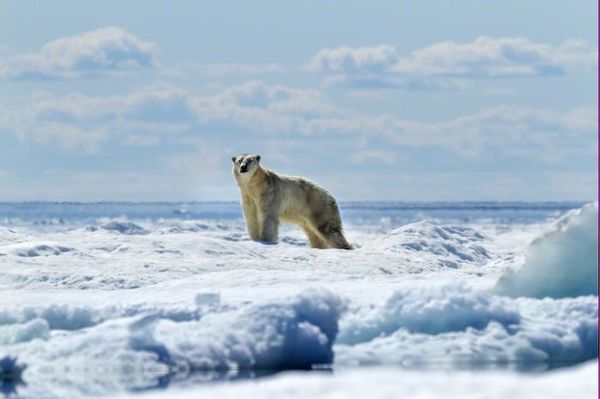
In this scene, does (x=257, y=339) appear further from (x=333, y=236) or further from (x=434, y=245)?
(x=333, y=236)

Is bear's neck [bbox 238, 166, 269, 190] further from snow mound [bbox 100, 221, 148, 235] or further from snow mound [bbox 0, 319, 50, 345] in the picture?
snow mound [bbox 0, 319, 50, 345]

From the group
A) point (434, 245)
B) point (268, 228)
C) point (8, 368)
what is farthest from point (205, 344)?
point (434, 245)

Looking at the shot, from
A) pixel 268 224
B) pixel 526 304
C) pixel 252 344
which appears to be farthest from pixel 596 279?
pixel 268 224

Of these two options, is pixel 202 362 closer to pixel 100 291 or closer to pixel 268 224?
pixel 100 291

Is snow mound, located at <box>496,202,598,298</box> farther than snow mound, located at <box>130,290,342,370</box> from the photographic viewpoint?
Yes

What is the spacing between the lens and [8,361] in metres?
11.8

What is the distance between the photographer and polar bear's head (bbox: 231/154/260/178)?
66.5 ft

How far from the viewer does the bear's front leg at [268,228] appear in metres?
20.5

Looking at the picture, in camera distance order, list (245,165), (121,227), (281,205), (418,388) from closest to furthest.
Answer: (418,388) < (245,165) < (281,205) < (121,227)

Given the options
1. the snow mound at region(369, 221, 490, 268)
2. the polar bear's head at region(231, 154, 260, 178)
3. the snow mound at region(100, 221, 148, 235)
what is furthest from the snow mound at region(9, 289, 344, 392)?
the snow mound at region(100, 221, 148, 235)

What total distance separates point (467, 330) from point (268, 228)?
8.42 meters

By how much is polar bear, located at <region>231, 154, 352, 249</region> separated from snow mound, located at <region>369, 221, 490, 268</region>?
0.85 m

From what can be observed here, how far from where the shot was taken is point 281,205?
20.9 m

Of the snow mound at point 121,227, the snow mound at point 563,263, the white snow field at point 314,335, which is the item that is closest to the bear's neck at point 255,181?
the white snow field at point 314,335
